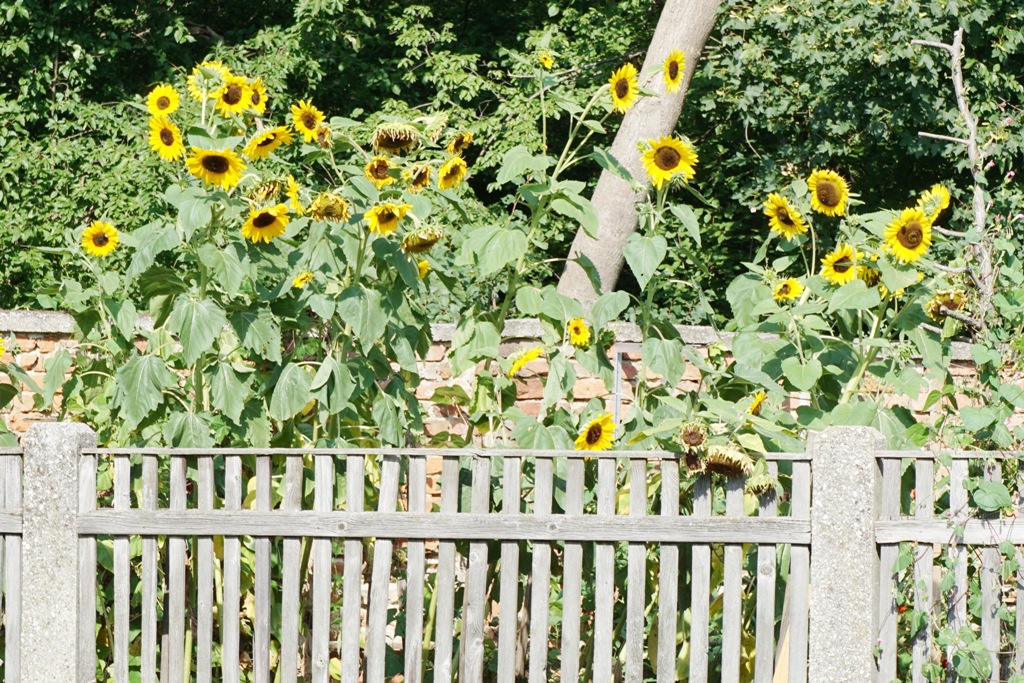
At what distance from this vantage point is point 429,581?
12.9 ft

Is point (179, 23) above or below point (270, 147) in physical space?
above

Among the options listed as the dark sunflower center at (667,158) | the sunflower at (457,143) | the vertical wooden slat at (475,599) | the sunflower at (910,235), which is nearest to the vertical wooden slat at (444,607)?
the vertical wooden slat at (475,599)

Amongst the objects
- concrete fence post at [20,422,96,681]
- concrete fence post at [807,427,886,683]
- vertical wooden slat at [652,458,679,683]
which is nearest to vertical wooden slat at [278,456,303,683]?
concrete fence post at [20,422,96,681]

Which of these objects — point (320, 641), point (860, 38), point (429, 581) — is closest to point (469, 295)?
point (860, 38)

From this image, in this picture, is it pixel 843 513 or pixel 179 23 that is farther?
pixel 179 23

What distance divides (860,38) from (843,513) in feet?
21.5

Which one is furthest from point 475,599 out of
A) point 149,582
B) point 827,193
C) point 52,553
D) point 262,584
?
point 827,193

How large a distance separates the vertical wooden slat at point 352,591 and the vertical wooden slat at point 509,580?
1.19ft

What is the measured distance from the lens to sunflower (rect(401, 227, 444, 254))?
3.58 m

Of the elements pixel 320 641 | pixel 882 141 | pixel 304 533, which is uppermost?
pixel 882 141

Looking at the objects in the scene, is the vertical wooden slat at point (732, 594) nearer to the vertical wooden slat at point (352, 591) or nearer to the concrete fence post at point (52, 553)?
the vertical wooden slat at point (352, 591)

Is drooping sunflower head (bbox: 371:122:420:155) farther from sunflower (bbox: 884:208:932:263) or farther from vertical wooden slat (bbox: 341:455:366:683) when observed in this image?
sunflower (bbox: 884:208:932:263)

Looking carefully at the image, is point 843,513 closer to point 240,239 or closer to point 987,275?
point 987,275

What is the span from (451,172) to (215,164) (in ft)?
2.16
